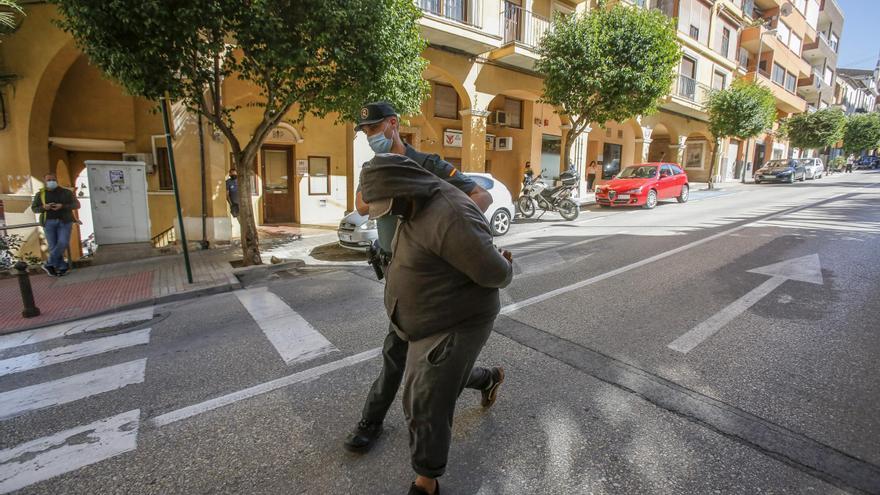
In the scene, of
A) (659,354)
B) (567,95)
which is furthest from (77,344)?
(567,95)

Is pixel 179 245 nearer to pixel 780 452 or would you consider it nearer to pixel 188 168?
pixel 188 168

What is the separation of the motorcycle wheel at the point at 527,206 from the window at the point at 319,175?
6.14 metres

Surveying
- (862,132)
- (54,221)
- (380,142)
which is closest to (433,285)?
(380,142)

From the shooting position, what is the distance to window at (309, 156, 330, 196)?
42.6 feet

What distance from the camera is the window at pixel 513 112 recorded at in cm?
1773

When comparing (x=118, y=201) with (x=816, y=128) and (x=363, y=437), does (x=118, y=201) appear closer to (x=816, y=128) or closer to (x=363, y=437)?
(x=363, y=437)

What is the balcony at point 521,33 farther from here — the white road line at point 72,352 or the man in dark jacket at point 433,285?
the man in dark jacket at point 433,285

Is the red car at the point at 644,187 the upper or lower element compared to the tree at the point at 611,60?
lower

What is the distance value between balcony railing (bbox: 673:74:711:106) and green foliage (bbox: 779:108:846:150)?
44.3 feet

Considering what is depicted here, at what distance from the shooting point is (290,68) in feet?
22.4

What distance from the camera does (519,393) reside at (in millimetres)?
3031

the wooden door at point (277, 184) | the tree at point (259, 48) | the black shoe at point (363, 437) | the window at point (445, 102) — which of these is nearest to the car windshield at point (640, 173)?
the window at point (445, 102)

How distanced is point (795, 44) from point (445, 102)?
119 feet

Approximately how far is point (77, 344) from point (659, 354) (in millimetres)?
5892
